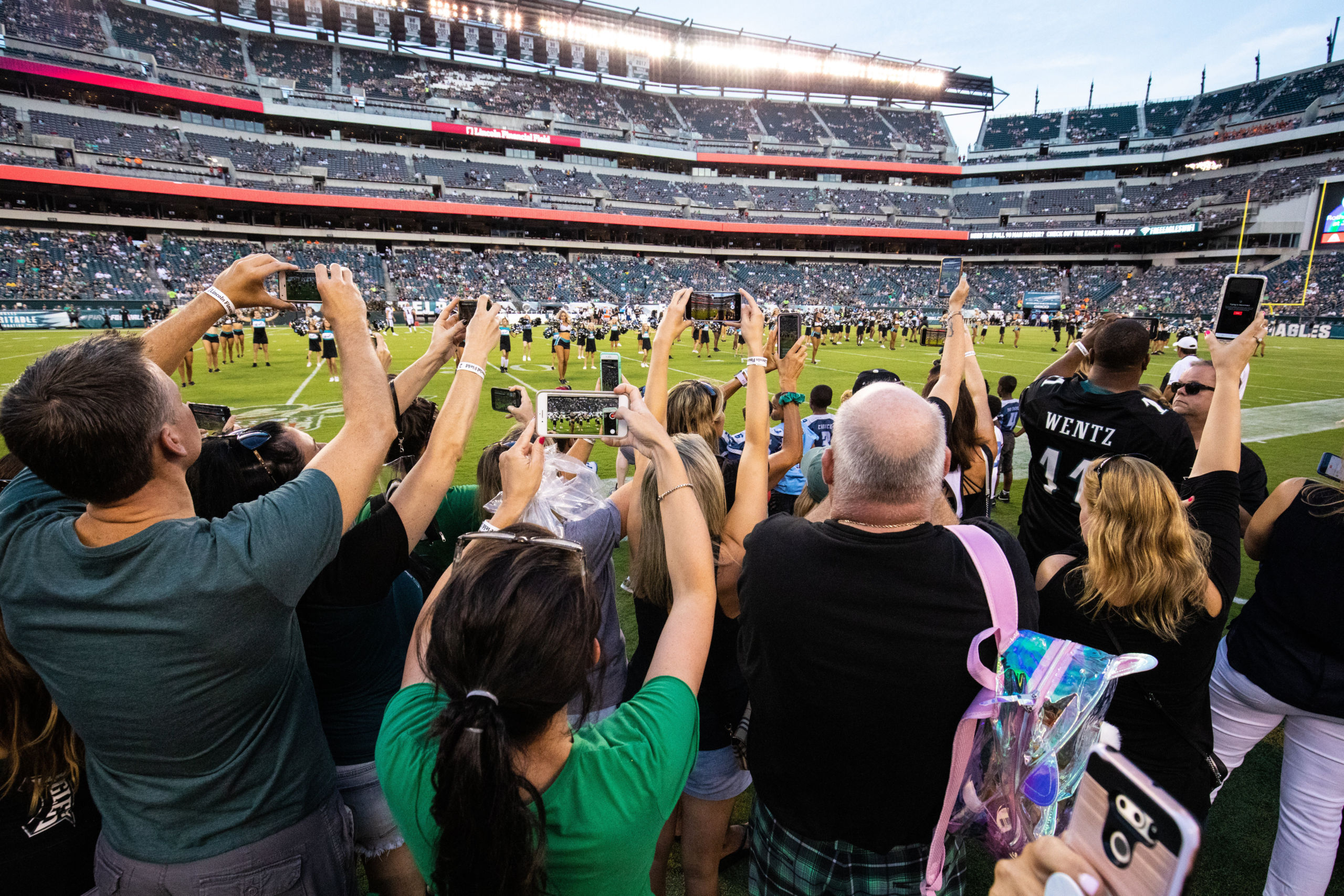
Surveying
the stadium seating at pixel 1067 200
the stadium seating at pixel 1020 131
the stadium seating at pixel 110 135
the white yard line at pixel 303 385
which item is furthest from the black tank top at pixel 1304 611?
the stadium seating at pixel 1020 131

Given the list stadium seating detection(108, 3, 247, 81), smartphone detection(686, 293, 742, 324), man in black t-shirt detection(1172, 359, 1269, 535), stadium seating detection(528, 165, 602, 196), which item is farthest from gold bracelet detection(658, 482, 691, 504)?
stadium seating detection(108, 3, 247, 81)

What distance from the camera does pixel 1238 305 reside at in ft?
9.32

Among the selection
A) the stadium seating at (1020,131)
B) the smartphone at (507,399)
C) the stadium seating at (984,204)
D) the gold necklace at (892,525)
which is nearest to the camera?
the gold necklace at (892,525)

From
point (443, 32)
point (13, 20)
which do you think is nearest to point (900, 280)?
point (443, 32)

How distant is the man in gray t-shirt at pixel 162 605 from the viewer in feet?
4.32

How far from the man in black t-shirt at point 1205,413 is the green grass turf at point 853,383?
5.30ft

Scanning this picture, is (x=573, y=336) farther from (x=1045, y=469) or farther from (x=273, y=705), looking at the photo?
(x=273, y=705)

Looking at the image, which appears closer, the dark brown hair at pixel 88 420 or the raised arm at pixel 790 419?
the dark brown hair at pixel 88 420

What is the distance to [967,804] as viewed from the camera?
1769 millimetres

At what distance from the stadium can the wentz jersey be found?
16.1 meters

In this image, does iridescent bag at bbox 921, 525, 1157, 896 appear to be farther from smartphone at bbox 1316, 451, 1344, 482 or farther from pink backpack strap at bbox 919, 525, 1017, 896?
smartphone at bbox 1316, 451, 1344, 482

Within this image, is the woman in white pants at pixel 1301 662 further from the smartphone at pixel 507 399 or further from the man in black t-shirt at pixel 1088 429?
the smartphone at pixel 507 399

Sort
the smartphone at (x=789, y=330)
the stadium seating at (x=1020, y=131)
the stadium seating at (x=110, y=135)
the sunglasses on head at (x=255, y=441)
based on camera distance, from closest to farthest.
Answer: the sunglasses on head at (x=255, y=441)
the smartphone at (x=789, y=330)
the stadium seating at (x=110, y=135)
the stadium seating at (x=1020, y=131)

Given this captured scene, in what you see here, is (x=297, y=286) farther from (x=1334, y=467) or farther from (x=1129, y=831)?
(x=1334, y=467)
